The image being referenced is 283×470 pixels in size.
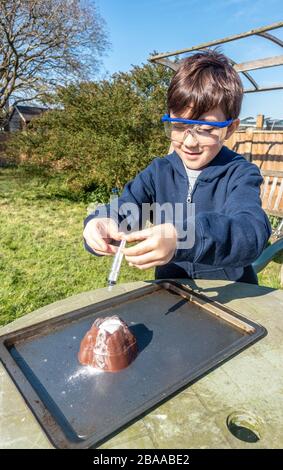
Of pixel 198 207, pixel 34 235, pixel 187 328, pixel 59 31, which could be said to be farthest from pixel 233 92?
pixel 59 31

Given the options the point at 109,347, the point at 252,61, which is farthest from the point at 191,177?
the point at 252,61

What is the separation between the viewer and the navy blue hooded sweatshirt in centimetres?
101

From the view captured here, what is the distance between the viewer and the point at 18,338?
1.09 meters

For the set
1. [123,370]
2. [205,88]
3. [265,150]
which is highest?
[205,88]

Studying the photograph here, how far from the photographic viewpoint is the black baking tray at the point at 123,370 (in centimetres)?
79

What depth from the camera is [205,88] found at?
1.28 m

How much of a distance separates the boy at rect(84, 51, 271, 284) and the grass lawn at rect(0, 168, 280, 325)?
5.08 ft

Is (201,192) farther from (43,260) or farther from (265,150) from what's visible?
(265,150)

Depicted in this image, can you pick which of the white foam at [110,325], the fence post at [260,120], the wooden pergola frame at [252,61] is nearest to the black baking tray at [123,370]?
the white foam at [110,325]

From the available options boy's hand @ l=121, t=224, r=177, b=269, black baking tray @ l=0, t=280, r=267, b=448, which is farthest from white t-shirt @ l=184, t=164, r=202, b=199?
boy's hand @ l=121, t=224, r=177, b=269

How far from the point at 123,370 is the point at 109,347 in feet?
0.25

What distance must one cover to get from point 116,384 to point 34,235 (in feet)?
14.0

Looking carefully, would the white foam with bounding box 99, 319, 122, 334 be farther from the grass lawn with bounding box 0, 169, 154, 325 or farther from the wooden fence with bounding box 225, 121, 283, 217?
the wooden fence with bounding box 225, 121, 283, 217
